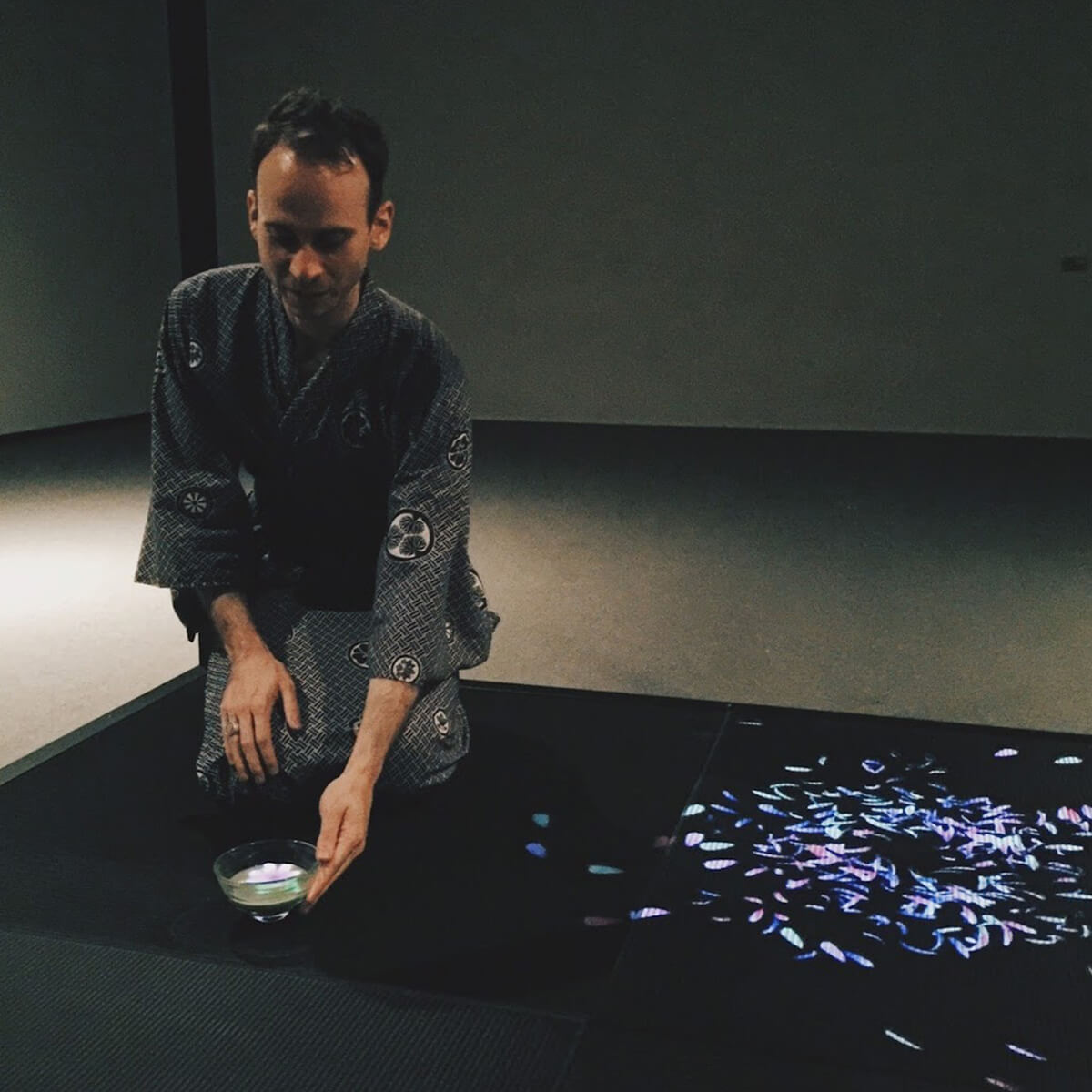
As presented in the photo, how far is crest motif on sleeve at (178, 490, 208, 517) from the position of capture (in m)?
1.94

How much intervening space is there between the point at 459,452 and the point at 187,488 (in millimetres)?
413

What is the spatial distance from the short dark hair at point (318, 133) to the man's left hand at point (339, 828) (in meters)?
0.72

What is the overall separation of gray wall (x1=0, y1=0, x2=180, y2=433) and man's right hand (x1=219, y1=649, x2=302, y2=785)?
14.8 feet

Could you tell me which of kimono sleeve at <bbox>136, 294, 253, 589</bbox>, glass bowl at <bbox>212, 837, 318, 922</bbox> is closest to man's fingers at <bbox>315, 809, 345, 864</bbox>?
glass bowl at <bbox>212, 837, 318, 922</bbox>

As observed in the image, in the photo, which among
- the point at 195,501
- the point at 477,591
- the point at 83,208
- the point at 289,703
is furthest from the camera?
the point at 83,208

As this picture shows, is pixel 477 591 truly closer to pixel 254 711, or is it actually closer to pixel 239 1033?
pixel 254 711

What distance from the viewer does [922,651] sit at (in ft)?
9.61

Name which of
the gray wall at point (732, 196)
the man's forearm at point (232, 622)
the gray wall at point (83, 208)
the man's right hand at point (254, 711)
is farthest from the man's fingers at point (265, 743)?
the gray wall at point (732, 196)

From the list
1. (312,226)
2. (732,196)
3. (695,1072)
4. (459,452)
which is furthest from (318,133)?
(732,196)

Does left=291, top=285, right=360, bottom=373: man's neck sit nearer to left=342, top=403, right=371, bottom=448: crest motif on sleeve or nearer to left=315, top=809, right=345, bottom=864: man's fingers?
left=342, top=403, right=371, bottom=448: crest motif on sleeve

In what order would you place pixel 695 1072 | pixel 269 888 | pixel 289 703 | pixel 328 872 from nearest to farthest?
1. pixel 695 1072
2. pixel 328 872
3. pixel 269 888
4. pixel 289 703

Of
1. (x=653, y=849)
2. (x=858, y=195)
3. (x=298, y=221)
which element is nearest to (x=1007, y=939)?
(x=653, y=849)

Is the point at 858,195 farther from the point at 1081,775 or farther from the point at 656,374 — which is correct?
the point at 1081,775

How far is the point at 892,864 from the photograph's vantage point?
179cm
